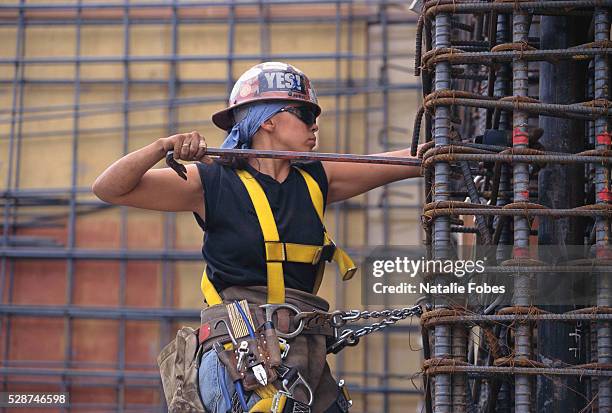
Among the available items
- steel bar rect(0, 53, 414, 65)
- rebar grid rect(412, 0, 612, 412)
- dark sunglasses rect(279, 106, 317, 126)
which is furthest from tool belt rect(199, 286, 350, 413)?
steel bar rect(0, 53, 414, 65)

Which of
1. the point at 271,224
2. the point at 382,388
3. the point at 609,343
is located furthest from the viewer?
the point at 382,388

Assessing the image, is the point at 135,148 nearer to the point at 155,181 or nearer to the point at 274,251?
the point at 155,181

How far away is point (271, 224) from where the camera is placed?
6.16m

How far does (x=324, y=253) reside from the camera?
6.31 meters

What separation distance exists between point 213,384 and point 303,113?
1.43m

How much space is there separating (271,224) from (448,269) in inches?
35.4

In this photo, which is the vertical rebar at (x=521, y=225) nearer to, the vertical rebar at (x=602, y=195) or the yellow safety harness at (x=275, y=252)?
the vertical rebar at (x=602, y=195)

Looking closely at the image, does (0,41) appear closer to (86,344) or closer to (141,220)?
(141,220)

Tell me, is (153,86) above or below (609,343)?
above

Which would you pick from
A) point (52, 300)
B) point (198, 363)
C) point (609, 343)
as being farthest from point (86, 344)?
point (609, 343)

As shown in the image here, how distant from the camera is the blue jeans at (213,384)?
19.7 feet

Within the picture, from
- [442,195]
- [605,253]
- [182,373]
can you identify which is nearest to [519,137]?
[442,195]

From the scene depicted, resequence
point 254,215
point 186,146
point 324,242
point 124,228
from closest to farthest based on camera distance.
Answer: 1. point 186,146
2. point 254,215
3. point 324,242
4. point 124,228

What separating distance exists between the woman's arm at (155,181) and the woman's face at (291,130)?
Result: 1.54 ft
